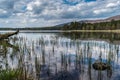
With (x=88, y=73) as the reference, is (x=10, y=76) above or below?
above

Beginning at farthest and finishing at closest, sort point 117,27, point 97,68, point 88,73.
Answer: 1. point 117,27
2. point 97,68
3. point 88,73

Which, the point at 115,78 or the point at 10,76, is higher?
the point at 10,76

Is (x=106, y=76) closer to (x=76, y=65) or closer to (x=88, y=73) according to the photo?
(x=88, y=73)

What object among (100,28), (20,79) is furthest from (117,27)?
(20,79)

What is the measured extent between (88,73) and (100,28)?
136 m

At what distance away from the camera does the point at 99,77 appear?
16.8 metres

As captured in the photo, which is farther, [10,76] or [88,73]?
[88,73]

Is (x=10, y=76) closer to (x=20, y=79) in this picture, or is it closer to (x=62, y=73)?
(x=20, y=79)

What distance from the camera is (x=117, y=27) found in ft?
443

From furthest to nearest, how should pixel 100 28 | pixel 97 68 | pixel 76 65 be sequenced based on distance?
pixel 100 28
pixel 76 65
pixel 97 68

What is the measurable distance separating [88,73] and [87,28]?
13693 centimetres

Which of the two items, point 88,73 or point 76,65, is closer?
point 88,73

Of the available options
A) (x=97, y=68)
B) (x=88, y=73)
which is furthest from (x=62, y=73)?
(x=97, y=68)

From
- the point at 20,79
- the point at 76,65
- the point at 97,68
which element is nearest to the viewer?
the point at 20,79
